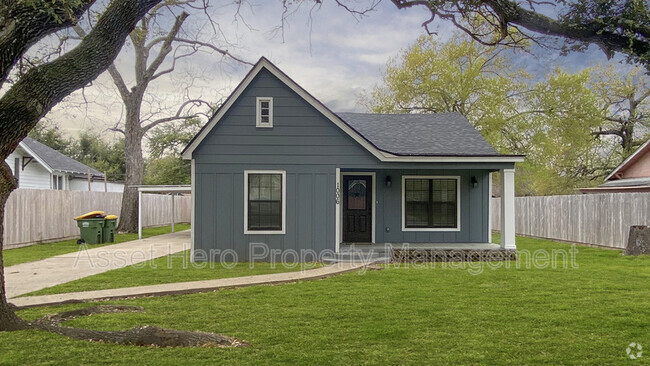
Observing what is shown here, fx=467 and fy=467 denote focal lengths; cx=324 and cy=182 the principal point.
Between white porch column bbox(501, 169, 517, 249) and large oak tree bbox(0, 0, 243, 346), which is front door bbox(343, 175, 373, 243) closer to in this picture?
white porch column bbox(501, 169, 517, 249)

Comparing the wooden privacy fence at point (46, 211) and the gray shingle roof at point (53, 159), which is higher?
the gray shingle roof at point (53, 159)

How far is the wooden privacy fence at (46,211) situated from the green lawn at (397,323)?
32.2 ft

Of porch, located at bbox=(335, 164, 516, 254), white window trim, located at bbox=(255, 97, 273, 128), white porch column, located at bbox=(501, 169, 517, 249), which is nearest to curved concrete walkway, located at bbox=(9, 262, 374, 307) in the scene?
porch, located at bbox=(335, 164, 516, 254)

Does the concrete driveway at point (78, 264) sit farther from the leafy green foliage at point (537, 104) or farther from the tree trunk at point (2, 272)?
the leafy green foliage at point (537, 104)

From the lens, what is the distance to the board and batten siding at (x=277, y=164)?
11461mm

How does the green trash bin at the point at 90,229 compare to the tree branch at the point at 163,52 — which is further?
the tree branch at the point at 163,52

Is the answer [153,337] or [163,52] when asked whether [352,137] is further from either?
[163,52]

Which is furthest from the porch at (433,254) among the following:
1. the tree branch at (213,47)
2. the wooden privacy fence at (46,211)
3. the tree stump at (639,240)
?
the tree branch at (213,47)

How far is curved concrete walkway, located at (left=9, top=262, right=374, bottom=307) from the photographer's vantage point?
22.9 ft

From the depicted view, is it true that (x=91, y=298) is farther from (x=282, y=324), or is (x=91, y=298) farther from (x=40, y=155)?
(x=40, y=155)

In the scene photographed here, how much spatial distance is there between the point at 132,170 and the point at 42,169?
7619 mm

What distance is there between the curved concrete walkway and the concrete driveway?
0.91 m

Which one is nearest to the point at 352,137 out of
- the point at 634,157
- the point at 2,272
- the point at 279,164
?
the point at 279,164

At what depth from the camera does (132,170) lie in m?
21.9
